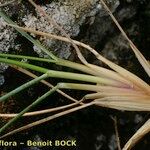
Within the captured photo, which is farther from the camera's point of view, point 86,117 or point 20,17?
point 86,117

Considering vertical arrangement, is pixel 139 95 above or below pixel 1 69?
below

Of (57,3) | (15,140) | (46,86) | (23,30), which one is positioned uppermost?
(57,3)

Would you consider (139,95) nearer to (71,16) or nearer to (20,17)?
(71,16)

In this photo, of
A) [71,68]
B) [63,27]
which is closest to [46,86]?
[71,68]

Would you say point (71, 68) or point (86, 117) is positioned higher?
point (71, 68)

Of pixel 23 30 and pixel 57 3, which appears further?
pixel 57 3

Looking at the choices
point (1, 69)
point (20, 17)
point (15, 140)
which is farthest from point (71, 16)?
point (15, 140)

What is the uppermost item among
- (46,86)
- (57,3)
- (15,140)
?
(57,3)

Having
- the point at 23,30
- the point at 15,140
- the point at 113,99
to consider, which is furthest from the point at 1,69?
the point at 113,99

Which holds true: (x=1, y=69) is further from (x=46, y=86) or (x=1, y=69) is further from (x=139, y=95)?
(x=139, y=95)
